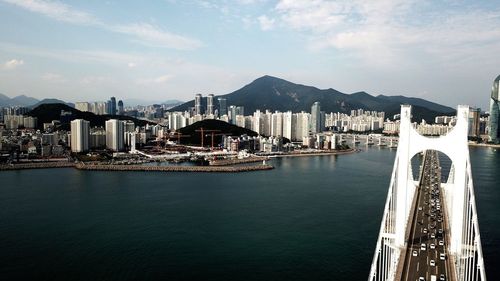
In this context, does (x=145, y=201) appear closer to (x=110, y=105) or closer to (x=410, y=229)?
(x=410, y=229)

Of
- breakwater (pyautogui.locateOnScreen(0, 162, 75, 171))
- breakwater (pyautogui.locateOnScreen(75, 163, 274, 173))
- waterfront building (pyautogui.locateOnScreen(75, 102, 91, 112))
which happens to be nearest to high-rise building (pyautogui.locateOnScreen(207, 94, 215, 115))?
waterfront building (pyautogui.locateOnScreen(75, 102, 91, 112))

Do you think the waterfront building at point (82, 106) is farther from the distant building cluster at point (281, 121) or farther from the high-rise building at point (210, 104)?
the high-rise building at point (210, 104)

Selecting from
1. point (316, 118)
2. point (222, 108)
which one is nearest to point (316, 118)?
point (316, 118)

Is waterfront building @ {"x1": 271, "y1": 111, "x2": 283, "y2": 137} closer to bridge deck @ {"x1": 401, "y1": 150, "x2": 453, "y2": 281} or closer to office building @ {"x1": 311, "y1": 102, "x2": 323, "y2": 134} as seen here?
office building @ {"x1": 311, "y1": 102, "x2": 323, "y2": 134}

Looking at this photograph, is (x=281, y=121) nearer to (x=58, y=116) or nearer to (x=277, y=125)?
(x=277, y=125)

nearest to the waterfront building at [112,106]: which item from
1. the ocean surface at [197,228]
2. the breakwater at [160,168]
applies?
the breakwater at [160,168]
